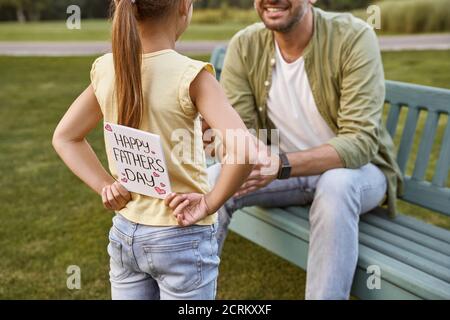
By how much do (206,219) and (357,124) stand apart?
1218 millimetres

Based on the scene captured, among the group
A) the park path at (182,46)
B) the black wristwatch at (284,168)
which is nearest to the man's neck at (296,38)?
the black wristwatch at (284,168)

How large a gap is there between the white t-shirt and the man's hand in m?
0.35

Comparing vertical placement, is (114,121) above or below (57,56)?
above

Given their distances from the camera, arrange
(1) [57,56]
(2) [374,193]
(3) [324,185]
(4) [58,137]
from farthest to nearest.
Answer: (1) [57,56] → (2) [374,193] → (3) [324,185] → (4) [58,137]

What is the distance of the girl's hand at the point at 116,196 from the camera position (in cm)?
177

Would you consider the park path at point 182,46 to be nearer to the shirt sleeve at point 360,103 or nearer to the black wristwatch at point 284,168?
the shirt sleeve at point 360,103

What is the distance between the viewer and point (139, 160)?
5.52ft

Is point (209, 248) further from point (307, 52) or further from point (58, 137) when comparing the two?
point (307, 52)

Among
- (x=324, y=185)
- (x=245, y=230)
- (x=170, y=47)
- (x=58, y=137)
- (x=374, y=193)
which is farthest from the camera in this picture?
(x=245, y=230)

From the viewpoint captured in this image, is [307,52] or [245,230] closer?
[307,52]

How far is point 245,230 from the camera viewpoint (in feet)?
10.4

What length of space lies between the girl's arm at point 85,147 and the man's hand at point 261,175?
81cm

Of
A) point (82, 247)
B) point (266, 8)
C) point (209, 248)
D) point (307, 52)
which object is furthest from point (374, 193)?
point (82, 247)

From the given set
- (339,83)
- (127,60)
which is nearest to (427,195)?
(339,83)
